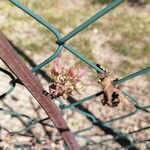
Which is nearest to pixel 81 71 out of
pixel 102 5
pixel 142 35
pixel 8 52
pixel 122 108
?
pixel 8 52

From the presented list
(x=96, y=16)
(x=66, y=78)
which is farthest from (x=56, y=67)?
(x=96, y=16)

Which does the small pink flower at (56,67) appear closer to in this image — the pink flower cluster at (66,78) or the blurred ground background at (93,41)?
the pink flower cluster at (66,78)

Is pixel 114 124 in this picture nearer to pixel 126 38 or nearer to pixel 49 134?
pixel 49 134

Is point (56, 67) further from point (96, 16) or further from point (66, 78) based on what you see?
point (96, 16)

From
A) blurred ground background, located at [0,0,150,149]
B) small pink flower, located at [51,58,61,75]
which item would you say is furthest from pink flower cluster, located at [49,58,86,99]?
blurred ground background, located at [0,0,150,149]

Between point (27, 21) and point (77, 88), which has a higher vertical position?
point (27, 21)

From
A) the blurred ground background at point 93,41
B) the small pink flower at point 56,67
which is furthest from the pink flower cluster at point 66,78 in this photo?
the blurred ground background at point 93,41
